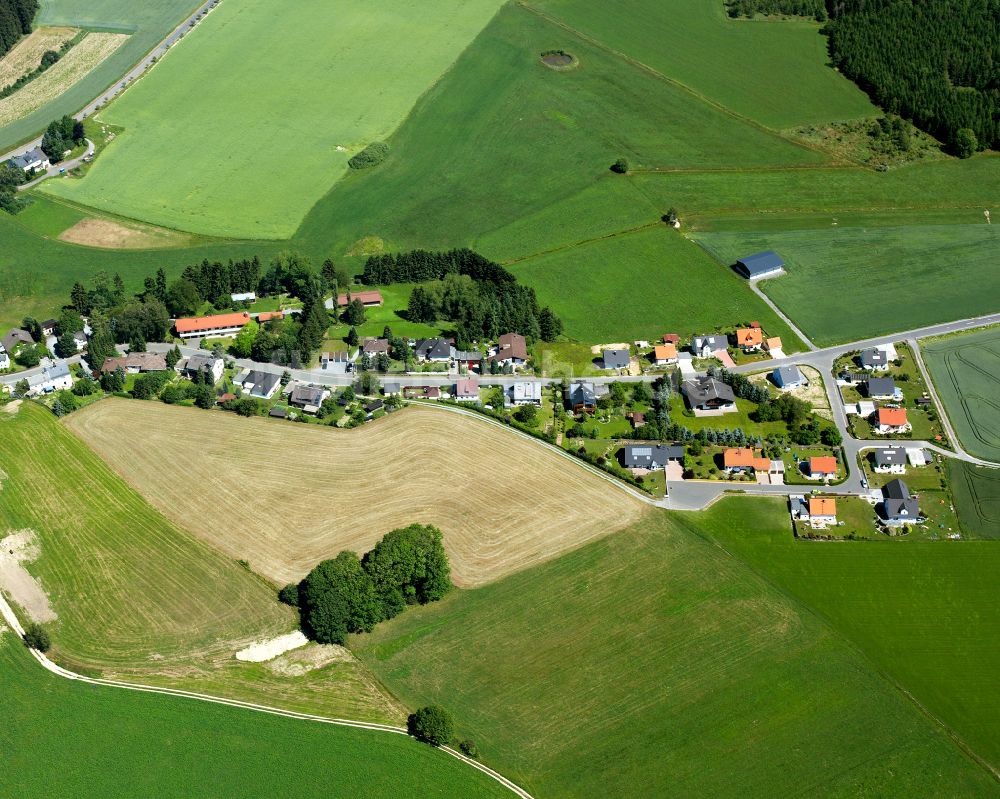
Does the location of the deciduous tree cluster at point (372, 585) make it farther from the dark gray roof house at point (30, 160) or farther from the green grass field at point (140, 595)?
the dark gray roof house at point (30, 160)

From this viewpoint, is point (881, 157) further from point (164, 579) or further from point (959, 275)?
point (164, 579)

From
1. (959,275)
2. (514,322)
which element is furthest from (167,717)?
(959,275)

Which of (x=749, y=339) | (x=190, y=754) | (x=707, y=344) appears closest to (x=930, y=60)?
(x=749, y=339)

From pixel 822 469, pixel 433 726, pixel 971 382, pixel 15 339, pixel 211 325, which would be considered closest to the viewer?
pixel 433 726

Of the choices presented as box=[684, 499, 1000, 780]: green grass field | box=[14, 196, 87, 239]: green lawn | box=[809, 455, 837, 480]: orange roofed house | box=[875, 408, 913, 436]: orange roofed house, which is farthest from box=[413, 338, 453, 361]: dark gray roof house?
box=[14, 196, 87, 239]: green lawn

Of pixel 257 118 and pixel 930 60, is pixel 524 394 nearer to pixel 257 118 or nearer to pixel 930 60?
A: pixel 257 118

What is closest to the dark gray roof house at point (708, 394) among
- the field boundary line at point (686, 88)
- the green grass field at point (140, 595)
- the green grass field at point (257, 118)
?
the green grass field at point (140, 595)

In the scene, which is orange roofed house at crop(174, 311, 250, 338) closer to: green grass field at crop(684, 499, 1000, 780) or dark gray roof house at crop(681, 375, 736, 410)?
dark gray roof house at crop(681, 375, 736, 410)
